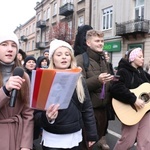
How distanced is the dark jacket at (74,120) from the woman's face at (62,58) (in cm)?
30

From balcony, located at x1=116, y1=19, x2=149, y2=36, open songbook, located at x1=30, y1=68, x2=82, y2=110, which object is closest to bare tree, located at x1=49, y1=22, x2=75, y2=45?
balcony, located at x1=116, y1=19, x2=149, y2=36

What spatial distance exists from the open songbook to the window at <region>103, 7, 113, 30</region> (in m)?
21.4

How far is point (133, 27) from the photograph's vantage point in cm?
1955

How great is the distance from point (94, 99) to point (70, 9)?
27.3 m

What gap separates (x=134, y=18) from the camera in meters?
20.5

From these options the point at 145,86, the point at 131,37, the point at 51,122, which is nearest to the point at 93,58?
the point at 145,86

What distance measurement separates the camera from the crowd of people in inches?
83.2

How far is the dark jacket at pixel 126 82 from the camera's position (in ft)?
12.0

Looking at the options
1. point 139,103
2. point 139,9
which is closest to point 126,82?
point 139,103

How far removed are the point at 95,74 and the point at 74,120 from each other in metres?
1.22

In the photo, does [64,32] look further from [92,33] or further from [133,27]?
[92,33]

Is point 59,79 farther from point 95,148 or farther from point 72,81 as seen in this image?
point 95,148

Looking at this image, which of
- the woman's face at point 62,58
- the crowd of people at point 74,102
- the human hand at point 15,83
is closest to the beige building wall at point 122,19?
the crowd of people at point 74,102

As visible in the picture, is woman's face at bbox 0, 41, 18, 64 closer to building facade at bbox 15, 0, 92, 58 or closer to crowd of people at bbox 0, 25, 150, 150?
crowd of people at bbox 0, 25, 150, 150
